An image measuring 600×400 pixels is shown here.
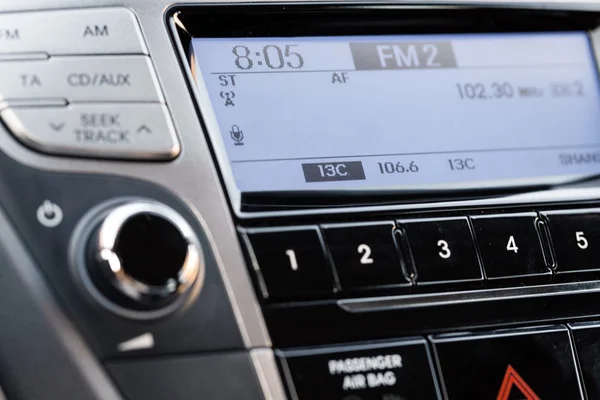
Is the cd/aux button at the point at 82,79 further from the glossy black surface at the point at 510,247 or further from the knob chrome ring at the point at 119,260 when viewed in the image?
the glossy black surface at the point at 510,247

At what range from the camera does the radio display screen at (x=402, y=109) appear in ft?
2.24

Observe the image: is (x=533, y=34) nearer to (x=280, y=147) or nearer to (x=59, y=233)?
(x=280, y=147)

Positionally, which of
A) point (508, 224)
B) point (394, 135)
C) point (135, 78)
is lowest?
point (508, 224)

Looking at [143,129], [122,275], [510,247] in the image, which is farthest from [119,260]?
[510,247]

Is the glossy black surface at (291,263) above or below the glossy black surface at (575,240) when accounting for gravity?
above

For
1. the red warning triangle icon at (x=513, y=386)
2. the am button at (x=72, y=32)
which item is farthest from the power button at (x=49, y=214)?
the red warning triangle icon at (x=513, y=386)

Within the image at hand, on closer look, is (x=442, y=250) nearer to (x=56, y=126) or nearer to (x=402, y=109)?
(x=402, y=109)

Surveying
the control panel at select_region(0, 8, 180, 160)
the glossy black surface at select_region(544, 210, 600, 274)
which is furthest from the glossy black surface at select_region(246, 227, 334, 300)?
the glossy black surface at select_region(544, 210, 600, 274)

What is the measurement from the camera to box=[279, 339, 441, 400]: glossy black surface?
632 mm

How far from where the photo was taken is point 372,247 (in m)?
0.66

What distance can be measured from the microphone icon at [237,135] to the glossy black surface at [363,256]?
0.33 feet

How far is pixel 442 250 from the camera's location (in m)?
0.69

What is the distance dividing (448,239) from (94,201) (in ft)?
0.98

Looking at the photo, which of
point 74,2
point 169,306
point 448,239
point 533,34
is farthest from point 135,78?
point 533,34
